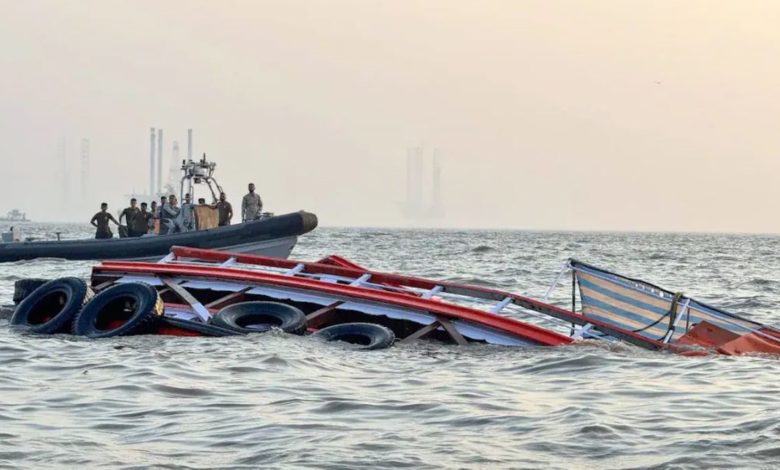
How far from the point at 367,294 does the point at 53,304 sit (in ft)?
13.8

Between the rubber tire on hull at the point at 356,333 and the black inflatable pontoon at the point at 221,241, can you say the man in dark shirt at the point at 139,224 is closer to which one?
the black inflatable pontoon at the point at 221,241

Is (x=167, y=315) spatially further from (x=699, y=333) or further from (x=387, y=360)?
(x=699, y=333)

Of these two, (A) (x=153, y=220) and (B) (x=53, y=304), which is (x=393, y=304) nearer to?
(B) (x=53, y=304)

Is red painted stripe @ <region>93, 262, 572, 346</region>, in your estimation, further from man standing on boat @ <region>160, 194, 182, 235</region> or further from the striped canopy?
man standing on boat @ <region>160, 194, 182, 235</region>

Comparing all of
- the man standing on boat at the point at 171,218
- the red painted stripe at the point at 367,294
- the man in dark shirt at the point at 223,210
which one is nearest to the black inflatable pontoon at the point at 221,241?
the man standing on boat at the point at 171,218

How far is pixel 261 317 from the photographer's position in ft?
45.5

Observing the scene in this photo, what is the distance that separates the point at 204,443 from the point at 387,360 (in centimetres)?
455

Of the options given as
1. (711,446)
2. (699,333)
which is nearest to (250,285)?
(699,333)

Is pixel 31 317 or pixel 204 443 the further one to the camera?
pixel 31 317

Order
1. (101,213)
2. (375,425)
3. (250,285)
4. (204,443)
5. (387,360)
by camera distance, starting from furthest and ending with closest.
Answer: (101,213) < (250,285) < (387,360) < (375,425) < (204,443)

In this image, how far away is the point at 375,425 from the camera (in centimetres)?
808

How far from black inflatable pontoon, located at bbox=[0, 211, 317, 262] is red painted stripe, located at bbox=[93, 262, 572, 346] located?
1004 cm

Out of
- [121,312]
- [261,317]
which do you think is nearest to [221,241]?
[121,312]

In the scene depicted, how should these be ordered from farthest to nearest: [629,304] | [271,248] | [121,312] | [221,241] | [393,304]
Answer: [271,248] → [221,241] → [629,304] → [121,312] → [393,304]
